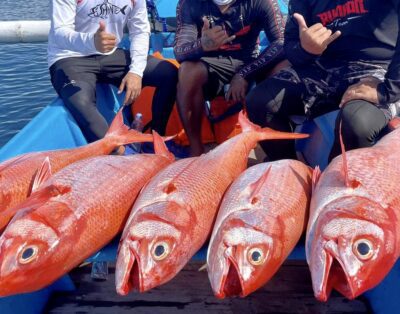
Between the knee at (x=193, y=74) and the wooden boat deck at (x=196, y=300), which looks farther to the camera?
the knee at (x=193, y=74)

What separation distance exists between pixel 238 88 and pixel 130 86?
855 millimetres

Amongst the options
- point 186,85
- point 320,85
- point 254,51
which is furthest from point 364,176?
point 254,51

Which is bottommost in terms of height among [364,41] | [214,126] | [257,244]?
[214,126]

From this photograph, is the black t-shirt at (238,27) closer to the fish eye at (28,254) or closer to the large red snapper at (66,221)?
the large red snapper at (66,221)

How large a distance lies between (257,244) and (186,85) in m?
2.20

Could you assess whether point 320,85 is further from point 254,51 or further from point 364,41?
point 254,51

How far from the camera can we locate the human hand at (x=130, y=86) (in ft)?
11.2

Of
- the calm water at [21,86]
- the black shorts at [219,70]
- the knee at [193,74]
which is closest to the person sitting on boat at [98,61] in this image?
the knee at [193,74]

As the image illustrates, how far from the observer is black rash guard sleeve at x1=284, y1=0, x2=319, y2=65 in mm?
2812

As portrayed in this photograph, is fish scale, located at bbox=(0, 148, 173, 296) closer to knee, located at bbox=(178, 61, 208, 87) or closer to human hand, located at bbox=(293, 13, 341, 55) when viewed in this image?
human hand, located at bbox=(293, 13, 341, 55)

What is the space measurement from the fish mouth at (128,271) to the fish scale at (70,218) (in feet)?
0.66

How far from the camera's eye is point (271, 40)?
11.8 feet

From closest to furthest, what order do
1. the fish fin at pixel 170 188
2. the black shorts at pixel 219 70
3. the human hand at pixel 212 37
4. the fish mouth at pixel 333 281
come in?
the fish mouth at pixel 333 281 < the fish fin at pixel 170 188 < the human hand at pixel 212 37 < the black shorts at pixel 219 70

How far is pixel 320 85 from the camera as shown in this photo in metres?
2.88
